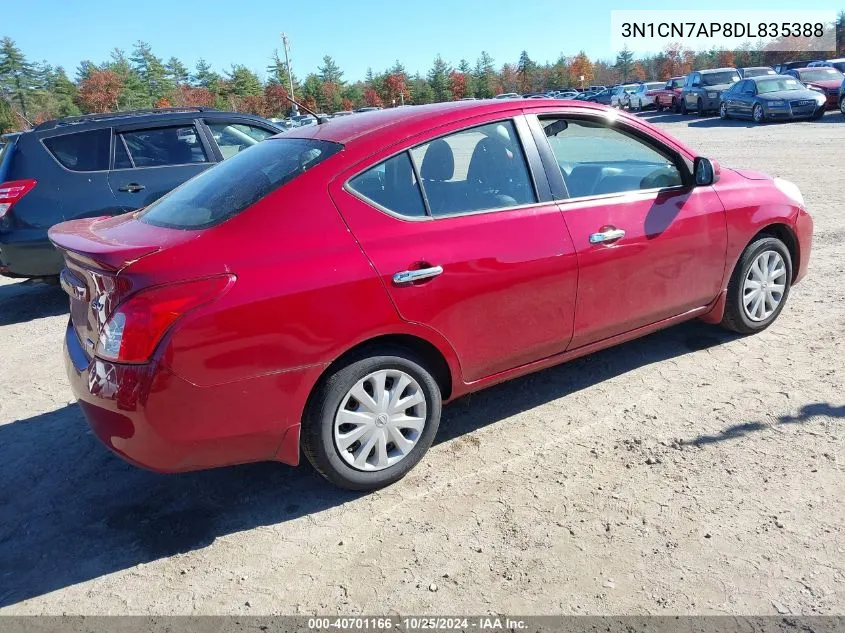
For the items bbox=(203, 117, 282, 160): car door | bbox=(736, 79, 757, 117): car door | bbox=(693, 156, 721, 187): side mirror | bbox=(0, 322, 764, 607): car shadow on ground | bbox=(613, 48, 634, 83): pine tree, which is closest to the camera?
bbox=(0, 322, 764, 607): car shadow on ground

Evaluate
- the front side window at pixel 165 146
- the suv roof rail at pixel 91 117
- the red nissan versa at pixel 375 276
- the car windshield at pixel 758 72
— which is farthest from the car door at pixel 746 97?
the red nissan versa at pixel 375 276

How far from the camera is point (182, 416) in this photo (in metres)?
2.61

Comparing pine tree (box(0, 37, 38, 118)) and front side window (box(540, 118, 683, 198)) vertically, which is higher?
pine tree (box(0, 37, 38, 118))

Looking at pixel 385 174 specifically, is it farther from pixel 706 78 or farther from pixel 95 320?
pixel 706 78

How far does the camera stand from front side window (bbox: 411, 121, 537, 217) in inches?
127

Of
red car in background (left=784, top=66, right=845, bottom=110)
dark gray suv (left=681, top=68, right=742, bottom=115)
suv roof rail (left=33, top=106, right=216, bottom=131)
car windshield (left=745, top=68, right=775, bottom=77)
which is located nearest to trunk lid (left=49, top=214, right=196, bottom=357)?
suv roof rail (left=33, top=106, right=216, bottom=131)

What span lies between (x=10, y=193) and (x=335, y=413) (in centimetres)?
483

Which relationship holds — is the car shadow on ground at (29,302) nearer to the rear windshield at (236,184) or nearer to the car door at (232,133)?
the car door at (232,133)

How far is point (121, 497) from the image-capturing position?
127 inches

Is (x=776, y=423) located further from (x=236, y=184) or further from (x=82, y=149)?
(x=82, y=149)

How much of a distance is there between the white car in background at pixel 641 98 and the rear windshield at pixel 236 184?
3549cm

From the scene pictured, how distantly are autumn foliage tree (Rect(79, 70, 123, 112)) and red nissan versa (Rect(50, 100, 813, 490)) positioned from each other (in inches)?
2539

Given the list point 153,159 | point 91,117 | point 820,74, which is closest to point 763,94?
point 820,74

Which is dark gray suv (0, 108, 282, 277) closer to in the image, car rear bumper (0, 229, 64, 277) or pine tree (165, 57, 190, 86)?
car rear bumper (0, 229, 64, 277)
